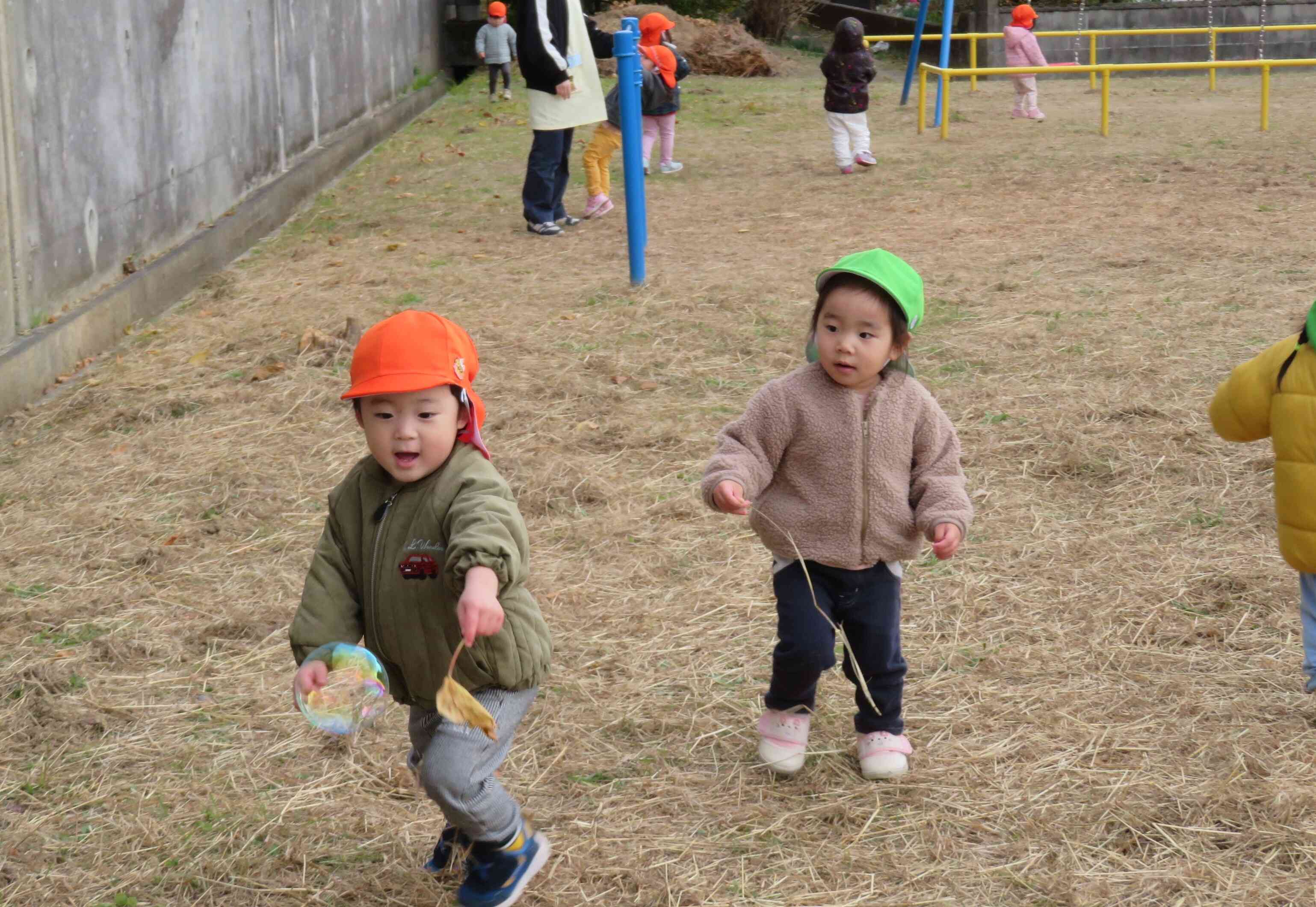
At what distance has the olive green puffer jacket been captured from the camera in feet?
8.54

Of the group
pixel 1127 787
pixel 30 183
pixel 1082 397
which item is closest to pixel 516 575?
pixel 1127 787

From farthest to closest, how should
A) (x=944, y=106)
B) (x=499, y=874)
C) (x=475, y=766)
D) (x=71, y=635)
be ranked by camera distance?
1. (x=944, y=106)
2. (x=71, y=635)
3. (x=499, y=874)
4. (x=475, y=766)

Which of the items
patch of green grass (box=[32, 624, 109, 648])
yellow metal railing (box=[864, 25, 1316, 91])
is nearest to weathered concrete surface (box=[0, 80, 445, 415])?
patch of green grass (box=[32, 624, 109, 648])

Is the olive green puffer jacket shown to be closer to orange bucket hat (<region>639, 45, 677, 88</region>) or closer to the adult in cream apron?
the adult in cream apron

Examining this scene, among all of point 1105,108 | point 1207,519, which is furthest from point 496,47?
point 1207,519

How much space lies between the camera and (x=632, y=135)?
26.3 ft

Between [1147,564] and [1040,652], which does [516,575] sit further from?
[1147,564]

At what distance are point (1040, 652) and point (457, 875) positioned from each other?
1.85 m

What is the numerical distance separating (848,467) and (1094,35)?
57.9 feet

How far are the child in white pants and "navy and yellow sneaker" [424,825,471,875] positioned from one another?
1054 centimetres

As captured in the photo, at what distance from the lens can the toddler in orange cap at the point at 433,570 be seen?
255 centimetres

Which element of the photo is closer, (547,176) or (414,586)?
(414,586)

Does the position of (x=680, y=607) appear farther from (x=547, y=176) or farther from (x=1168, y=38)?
(x=1168, y=38)

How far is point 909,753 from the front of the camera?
3424mm
